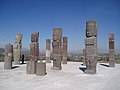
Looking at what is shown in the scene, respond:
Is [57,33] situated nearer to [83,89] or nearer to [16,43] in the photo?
[16,43]

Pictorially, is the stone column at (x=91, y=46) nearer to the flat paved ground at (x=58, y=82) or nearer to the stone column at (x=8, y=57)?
the flat paved ground at (x=58, y=82)

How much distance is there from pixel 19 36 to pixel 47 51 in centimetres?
557

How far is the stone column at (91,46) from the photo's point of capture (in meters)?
13.1

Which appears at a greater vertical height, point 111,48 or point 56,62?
point 111,48

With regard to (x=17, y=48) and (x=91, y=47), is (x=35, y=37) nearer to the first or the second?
(x=91, y=47)

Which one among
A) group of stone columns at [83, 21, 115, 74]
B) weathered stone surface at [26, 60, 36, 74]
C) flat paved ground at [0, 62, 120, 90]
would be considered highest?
group of stone columns at [83, 21, 115, 74]

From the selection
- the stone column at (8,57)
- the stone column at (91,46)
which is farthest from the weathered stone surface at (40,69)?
the stone column at (8,57)

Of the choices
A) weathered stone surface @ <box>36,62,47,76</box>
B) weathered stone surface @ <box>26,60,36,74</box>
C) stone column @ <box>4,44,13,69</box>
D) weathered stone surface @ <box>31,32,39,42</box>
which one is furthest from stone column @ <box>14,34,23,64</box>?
weathered stone surface @ <box>36,62,47,76</box>

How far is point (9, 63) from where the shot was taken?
51.9 feet

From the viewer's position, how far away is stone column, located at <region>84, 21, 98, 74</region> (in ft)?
43.1

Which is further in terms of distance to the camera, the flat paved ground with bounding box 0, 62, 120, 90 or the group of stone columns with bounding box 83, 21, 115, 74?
the group of stone columns with bounding box 83, 21, 115, 74

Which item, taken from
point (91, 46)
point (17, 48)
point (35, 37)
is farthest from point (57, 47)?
point (17, 48)

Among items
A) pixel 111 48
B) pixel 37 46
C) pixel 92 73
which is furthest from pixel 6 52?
pixel 111 48

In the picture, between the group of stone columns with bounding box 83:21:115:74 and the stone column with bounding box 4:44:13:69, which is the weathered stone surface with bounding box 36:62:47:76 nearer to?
the group of stone columns with bounding box 83:21:115:74
